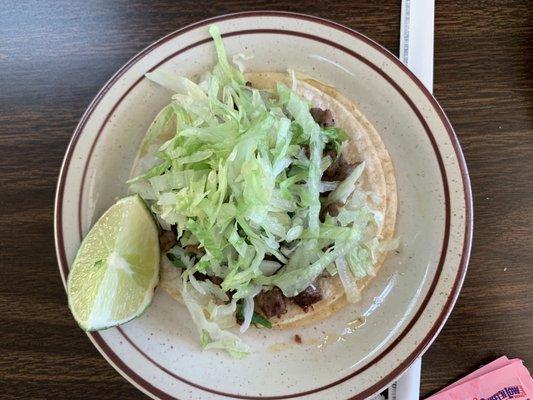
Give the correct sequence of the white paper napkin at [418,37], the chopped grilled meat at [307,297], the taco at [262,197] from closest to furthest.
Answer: the taco at [262,197]
the chopped grilled meat at [307,297]
the white paper napkin at [418,37]

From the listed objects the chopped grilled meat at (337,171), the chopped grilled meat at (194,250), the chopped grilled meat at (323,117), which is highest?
the chopped grilled meat at (323,117)

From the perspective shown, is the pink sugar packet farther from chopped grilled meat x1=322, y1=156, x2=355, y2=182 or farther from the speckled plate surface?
chopped grilled meat x1=322, y1=156, x2=355, y2=182

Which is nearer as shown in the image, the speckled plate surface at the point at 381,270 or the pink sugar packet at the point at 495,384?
the speckled plate surface at the point at 381,270

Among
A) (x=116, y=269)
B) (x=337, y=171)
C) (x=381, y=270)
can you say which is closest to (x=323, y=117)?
(x=337, y=171)

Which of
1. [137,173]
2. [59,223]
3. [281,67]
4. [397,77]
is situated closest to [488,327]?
[397,77]

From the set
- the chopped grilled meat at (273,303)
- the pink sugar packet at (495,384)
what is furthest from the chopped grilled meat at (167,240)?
the pink sugar packet at (495,384)

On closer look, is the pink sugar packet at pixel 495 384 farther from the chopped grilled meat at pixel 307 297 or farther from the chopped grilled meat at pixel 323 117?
the chopped grilled meat at pixel 323 117
